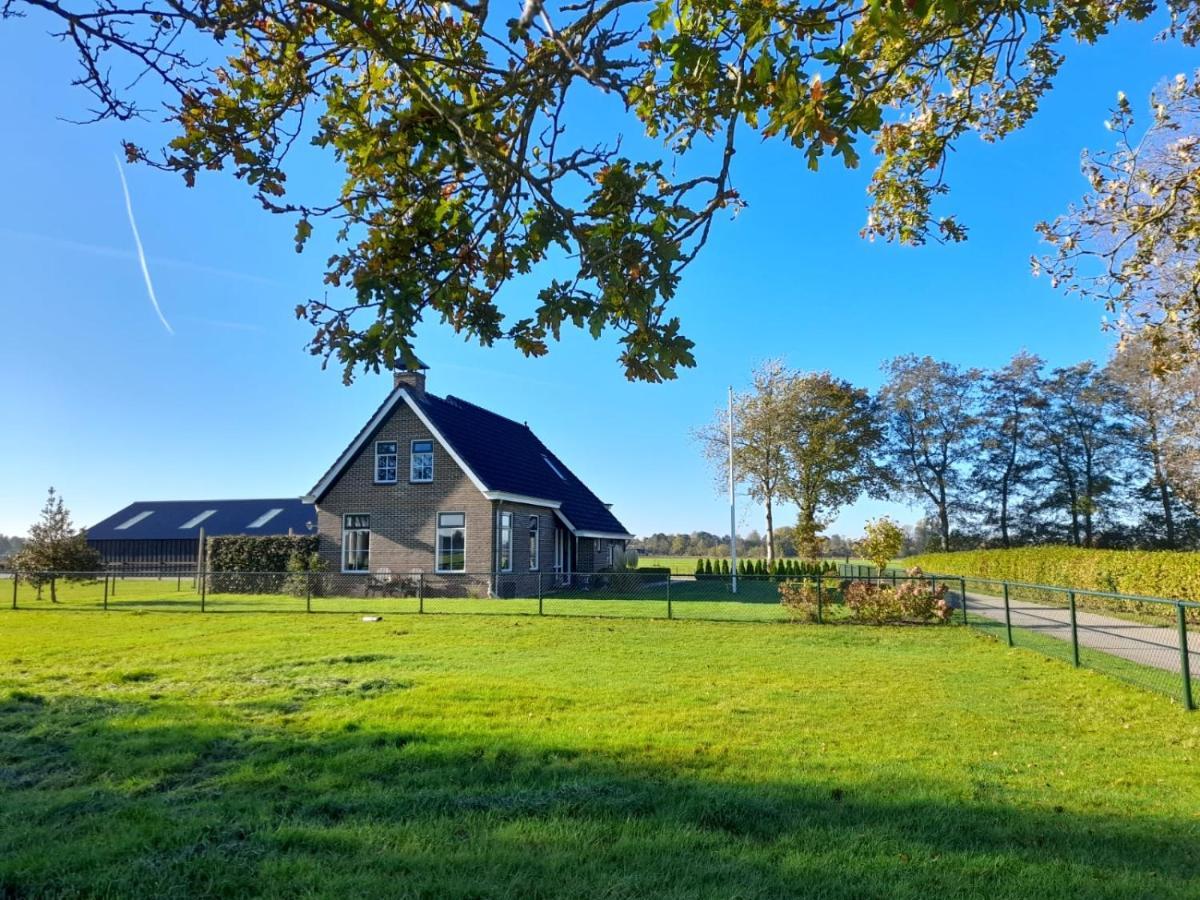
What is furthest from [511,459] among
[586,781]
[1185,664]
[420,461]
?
[586,781]

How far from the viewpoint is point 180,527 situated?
44.9m

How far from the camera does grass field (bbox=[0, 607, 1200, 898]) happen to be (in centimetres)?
349

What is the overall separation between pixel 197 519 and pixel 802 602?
41190 mm

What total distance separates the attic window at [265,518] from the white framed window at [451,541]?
2504 centimetres

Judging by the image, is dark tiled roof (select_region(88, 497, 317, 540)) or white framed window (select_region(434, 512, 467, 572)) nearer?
white framed window (select_region(434, 512, 467, 572))

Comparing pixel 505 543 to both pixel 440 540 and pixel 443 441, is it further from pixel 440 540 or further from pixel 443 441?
pixel 443 441

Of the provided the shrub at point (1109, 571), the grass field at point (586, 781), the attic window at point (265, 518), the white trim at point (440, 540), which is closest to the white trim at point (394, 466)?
the white trim at point (440, 540)

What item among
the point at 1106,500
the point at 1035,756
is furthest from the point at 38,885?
the point at 1106,500

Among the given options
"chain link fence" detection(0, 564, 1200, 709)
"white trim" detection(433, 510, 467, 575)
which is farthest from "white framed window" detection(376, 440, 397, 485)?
"chain link fence" detection(0, 564, 1200, 709)

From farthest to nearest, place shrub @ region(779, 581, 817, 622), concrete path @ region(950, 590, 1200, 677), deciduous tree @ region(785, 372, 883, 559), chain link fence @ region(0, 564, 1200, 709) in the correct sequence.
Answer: deciduous tree @ region(785, 372, 883, 559) < shrub @ region(779, 581, 817, 622) < chain link fence @ region(0, 564, 1200, 709) < concrete path @ region(950, 590, 1200, 677)

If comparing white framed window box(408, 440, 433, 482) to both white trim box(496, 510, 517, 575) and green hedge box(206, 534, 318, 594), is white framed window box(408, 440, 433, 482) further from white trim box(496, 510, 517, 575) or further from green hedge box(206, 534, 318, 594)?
green hedge box(206, 534, 318, 594)

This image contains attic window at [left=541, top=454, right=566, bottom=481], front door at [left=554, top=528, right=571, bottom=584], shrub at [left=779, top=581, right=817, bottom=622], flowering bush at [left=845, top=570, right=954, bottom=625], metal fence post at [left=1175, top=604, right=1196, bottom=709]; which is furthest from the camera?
attic window at [left=541, top=454, right=566, bottom=481]

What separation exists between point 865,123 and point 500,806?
4.06 meters

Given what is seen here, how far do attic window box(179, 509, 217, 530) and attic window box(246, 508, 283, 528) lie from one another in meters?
3.49
